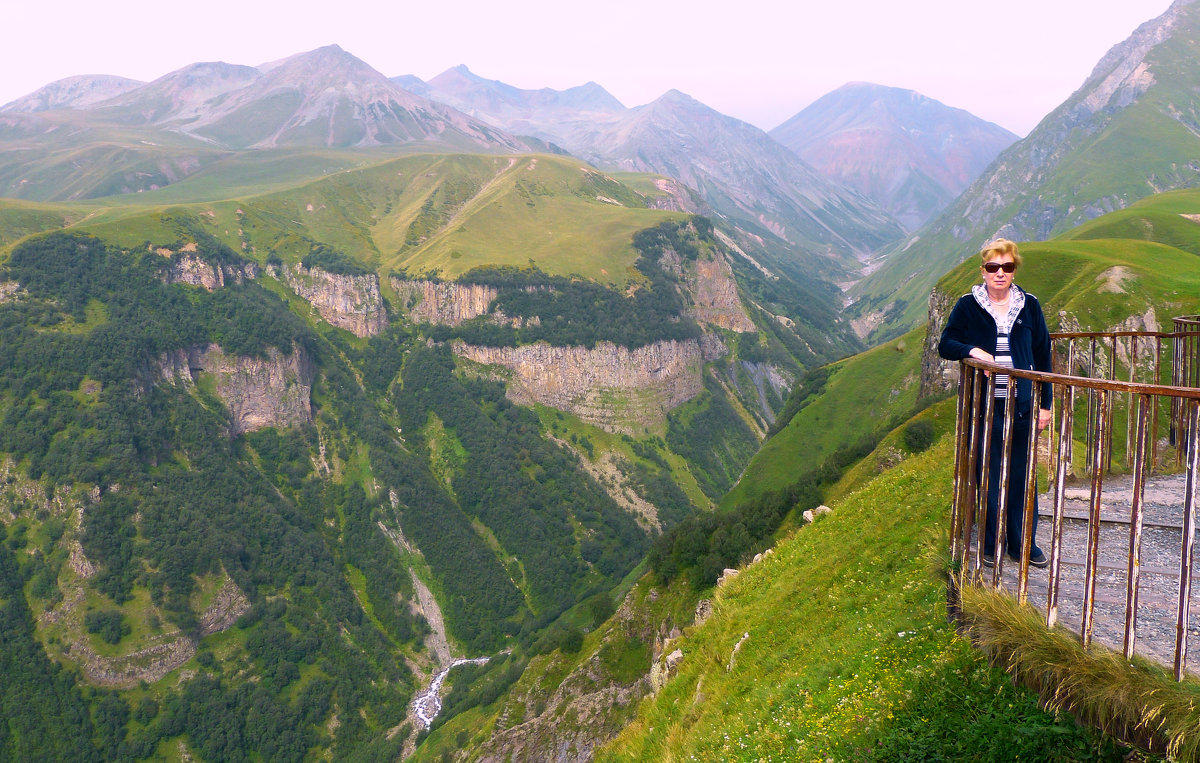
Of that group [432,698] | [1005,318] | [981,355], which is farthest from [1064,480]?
[432,698]

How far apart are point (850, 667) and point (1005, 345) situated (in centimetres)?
630

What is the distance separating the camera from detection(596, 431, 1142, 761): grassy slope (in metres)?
8.62

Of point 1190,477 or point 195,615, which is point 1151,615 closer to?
point 1190,477

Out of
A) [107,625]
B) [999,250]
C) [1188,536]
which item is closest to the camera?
[1188,536]

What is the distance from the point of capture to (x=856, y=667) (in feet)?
37.4

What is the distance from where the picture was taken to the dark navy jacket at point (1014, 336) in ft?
34.0

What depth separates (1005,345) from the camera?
408 inches

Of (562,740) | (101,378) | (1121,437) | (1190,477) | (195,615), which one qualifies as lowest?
(195,615)

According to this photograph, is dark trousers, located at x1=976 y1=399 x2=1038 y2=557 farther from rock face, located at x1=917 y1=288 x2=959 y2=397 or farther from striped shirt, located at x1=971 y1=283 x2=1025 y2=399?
rock face, located at x1=917 y1=288 x2=959 y2=397

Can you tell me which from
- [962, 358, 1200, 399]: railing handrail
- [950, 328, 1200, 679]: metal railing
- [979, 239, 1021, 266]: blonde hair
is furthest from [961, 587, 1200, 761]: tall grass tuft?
[979, 239, 1021, 266]: blonde hair

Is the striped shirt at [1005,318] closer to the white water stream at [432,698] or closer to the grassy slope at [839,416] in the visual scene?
the grassy slope at [839,416]

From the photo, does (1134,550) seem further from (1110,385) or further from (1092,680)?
(1110,385)

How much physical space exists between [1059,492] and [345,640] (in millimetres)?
195924

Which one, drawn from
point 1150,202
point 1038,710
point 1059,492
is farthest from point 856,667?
point 1150,202
